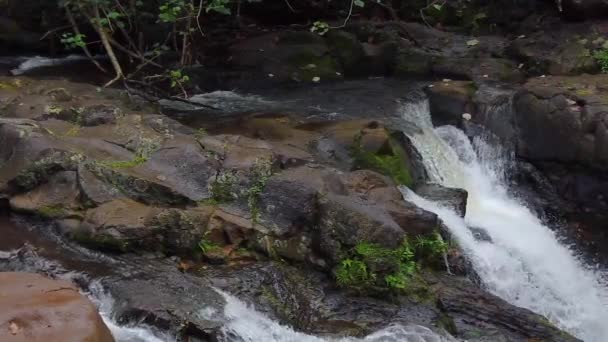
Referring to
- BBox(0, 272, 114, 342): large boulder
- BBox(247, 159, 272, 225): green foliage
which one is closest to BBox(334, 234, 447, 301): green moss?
BBox(247, 159, 272, 225): green foliage

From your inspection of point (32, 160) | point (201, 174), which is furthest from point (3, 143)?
point (201, 174)

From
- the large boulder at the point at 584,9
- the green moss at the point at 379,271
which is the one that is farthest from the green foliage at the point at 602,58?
the green moss at the point at 379,271

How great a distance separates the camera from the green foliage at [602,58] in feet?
34.9

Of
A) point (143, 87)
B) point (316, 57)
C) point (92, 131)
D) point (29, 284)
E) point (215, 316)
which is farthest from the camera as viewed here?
point (316, 57)

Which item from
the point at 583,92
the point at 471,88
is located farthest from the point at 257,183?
the point at 583,92

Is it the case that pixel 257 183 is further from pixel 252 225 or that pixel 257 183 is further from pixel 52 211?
pixel 52 211

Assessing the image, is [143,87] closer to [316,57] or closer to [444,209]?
[316,57]

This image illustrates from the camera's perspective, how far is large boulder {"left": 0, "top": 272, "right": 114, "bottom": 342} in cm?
365

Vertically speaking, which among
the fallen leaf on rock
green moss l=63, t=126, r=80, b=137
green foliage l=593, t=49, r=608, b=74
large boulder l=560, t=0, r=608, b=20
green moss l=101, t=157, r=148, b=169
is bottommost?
green moss l=101, t=157, r=148, b=169

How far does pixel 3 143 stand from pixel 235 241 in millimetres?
2612

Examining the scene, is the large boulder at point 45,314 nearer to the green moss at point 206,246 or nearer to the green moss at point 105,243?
the green moss at point 105,243

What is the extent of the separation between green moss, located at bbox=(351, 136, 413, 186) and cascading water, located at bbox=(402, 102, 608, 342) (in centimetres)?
30

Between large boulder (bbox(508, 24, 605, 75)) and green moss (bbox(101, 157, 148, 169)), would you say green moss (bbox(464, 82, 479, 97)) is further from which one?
green moss (bbox(101, 157, 148, 169))

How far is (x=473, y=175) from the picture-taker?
30.4 ft
